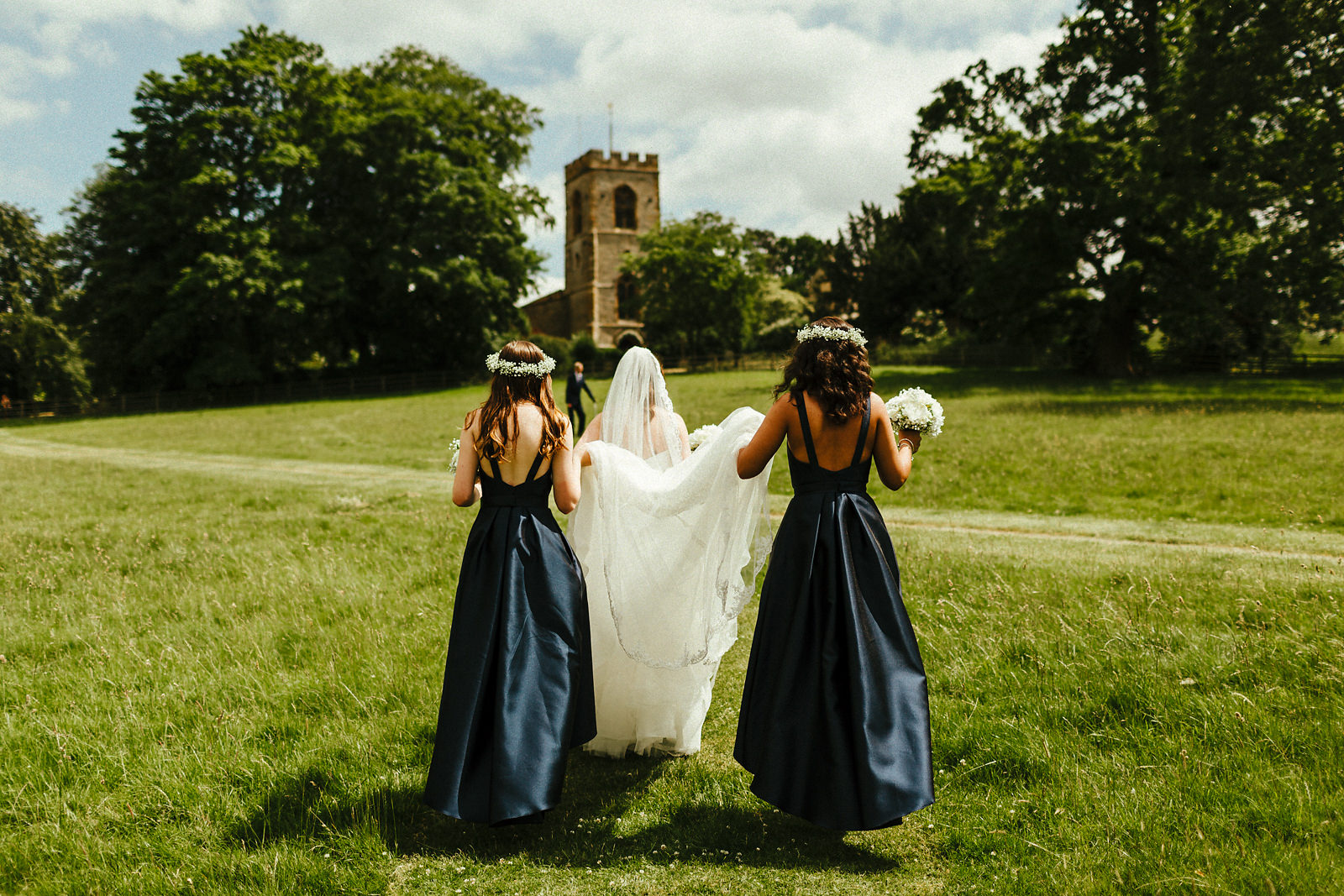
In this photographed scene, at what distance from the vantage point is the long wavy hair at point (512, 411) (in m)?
3.90

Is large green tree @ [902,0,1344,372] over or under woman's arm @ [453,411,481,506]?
over

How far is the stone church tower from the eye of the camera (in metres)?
64.6

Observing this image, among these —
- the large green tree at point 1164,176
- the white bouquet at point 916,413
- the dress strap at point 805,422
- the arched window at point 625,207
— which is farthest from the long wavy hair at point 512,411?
the arched window at point 625,207

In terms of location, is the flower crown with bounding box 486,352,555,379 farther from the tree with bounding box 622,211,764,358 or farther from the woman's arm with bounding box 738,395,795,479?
the tree with bounding box 622,211,764,358

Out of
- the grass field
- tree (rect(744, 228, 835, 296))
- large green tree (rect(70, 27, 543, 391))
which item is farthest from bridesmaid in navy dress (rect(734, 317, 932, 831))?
tree (rect(744, 228, 835, 296))

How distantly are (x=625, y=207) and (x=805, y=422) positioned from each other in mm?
65630

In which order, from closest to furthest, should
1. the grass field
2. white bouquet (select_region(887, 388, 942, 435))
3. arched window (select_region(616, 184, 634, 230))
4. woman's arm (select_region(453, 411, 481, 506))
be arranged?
the grass field, woman's arm (select_region(453, 411, 481, 506)), white bouquet (select_region(887, 388, 942, 435)), arched window (select_region(616, 184, 634, 230))

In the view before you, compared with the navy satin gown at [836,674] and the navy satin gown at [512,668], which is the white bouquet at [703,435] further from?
the navy satin gown at [512,668]

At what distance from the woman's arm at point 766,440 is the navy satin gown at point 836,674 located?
8 cm

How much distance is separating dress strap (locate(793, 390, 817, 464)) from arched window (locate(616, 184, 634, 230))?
65.0 meters

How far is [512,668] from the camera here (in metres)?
3.76

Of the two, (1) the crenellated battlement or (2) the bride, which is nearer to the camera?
(2) the bride

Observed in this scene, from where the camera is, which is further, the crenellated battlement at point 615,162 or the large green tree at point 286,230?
the crenellated battlement at point 615,162

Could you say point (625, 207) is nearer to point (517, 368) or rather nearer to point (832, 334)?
point (517, 368)
